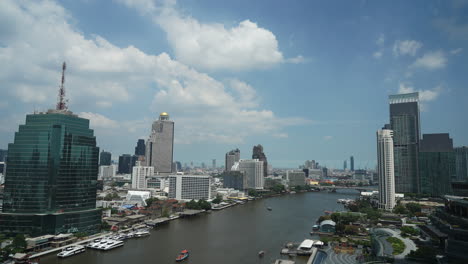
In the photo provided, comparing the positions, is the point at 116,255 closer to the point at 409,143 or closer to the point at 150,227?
the point at 150,227

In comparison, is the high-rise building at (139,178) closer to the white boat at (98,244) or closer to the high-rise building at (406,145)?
the white boat at (98,244)

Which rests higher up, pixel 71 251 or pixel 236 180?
pixel 236 180

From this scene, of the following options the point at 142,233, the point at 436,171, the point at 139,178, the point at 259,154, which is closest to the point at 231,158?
the point at 259,154

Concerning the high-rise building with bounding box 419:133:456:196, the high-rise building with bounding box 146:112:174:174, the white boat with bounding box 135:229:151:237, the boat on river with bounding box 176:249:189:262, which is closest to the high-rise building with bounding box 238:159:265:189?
the high-rise building with bounding box 146:112:174:174

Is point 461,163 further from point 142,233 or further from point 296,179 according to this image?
point 142,233

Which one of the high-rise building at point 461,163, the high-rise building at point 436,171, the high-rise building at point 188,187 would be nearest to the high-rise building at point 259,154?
the high-rise building at point 436,171

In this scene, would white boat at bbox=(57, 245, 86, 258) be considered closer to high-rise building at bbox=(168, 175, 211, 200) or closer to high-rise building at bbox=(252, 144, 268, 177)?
high-rise building at bbox=(168, 175, 211, 200)
